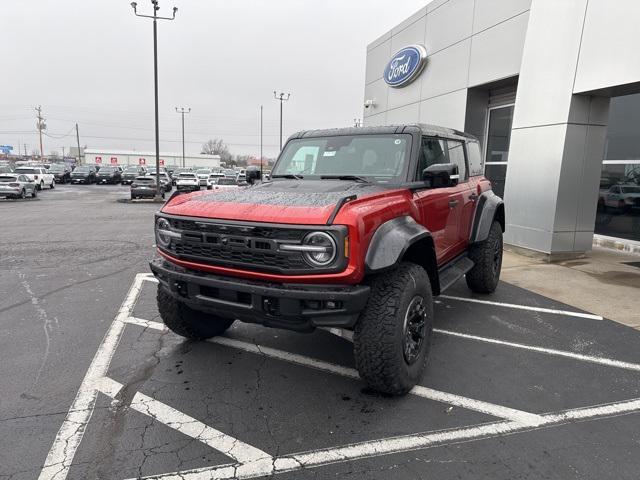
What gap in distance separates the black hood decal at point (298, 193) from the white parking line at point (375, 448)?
1543 mm

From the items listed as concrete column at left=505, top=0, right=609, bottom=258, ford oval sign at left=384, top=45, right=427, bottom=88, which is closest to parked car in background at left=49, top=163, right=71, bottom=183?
ford oval sign at left=384, top=45, right=427, bottom=88

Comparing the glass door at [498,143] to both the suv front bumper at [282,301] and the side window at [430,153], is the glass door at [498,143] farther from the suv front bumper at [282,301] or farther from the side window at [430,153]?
the suv front bumper at [282,301]

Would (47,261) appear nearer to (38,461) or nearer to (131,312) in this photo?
(131,312)

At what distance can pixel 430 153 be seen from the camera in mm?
4207

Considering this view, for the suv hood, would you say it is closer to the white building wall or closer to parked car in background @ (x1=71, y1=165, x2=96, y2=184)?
the white building wall

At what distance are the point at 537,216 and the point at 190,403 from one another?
765 centimetres

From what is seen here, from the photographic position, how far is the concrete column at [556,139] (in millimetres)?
7957

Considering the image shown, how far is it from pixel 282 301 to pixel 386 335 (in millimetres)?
740

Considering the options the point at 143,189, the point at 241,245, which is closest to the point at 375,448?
the point at 241,245

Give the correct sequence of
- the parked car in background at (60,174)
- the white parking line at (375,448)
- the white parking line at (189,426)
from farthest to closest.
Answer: the parked car in background at (60,174) → the white parking line at (189,426) → the white parking line at (375,448)

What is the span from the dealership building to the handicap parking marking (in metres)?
5.25

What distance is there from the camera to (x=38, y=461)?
251cm

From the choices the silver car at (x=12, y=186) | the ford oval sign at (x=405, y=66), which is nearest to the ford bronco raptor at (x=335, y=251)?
the ford oval sign at (x=405, y=66)

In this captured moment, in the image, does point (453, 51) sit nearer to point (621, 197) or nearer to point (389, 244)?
point (621, 197)
